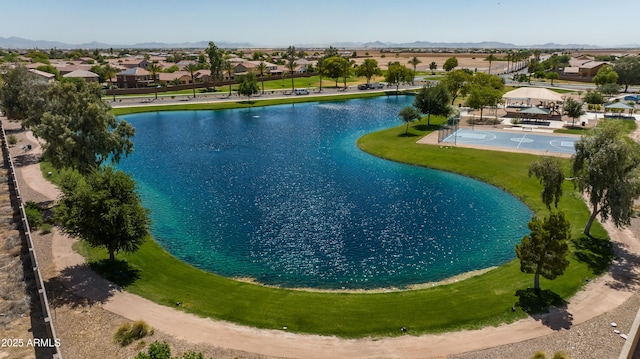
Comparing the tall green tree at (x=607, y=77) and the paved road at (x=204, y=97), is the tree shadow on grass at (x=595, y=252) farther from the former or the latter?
the tall green tree at (x=607, y=77)

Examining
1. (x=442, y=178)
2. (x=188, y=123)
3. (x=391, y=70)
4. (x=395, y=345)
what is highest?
(x=391, y=70)

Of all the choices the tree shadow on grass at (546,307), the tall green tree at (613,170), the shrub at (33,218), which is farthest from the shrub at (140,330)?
the tall green tree at (613,170)

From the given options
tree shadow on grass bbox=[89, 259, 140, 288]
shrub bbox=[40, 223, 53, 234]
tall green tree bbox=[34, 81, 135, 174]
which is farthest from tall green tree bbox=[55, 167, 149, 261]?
tall green tree bbox=[34, 81, 135, 174]

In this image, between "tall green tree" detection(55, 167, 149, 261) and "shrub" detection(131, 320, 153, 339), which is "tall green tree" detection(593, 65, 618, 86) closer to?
"tall green tree" detection(55, 167, 149, 261)

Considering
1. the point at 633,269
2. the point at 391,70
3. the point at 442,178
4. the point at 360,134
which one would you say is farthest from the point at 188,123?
the point at 633,269

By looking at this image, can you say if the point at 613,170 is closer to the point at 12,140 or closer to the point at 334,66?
the point at 12,140

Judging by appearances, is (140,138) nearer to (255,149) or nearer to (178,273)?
(255,149)
